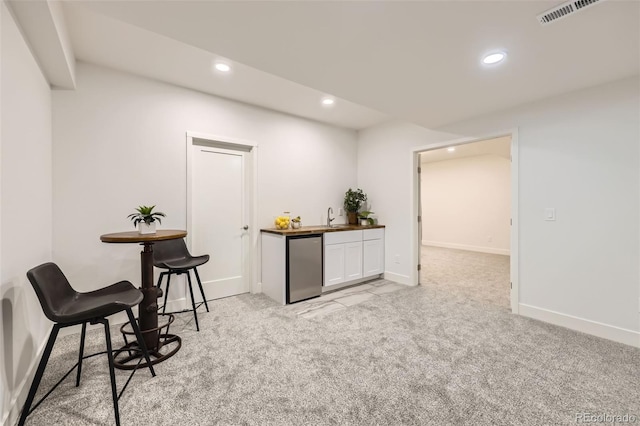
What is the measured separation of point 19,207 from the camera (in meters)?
1.72

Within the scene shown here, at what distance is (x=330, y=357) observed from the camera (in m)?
2.18

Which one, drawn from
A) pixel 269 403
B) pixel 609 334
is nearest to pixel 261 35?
pixel 269 403

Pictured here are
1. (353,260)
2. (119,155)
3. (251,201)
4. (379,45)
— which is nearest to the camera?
(379,45)

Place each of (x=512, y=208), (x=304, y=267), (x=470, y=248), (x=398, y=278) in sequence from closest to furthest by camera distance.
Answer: (x=512, y=208), (x=304, y=267), (x=398, y=278), (x=470, y=248)

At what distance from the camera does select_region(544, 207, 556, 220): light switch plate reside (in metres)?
2.83

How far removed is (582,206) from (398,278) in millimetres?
2422

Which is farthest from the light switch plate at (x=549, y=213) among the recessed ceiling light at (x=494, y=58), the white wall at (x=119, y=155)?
the white wall at (x=119, y=155)

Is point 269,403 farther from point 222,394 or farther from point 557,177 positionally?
point 557,177

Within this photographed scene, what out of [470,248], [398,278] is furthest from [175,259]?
[470,248]

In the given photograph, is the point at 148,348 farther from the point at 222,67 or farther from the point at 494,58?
the point at 494,58

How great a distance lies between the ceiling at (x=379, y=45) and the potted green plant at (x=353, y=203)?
185 centimetres

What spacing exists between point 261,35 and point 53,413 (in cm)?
266

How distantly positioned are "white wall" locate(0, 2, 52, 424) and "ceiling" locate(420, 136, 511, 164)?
15.4 ft

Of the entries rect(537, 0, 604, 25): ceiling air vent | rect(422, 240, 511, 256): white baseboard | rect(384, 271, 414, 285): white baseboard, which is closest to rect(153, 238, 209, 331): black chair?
rect(384, 271, 414, 285): white baseboard
